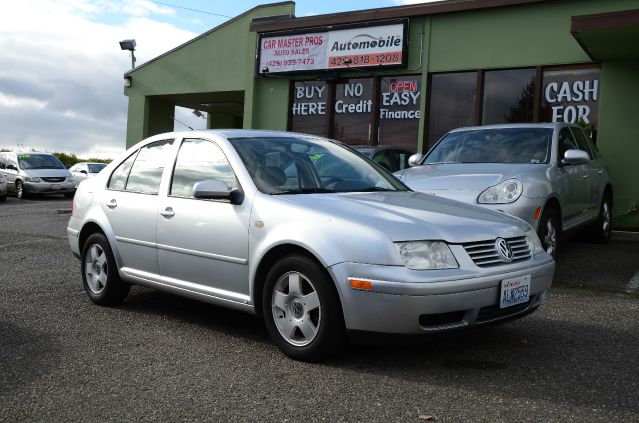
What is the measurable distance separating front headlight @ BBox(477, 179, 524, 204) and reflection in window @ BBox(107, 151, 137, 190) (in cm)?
341

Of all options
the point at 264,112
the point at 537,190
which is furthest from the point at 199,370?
the point at 264,112

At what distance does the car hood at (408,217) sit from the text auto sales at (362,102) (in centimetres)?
1039

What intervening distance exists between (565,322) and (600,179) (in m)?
4.71

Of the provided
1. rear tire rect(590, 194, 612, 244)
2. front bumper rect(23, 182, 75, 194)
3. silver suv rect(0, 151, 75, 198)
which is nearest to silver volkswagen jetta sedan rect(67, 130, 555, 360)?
rear tire rect(590, 194, 612, 244)

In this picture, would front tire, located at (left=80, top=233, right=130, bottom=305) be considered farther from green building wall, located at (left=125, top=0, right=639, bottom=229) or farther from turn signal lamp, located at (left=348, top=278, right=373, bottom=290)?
green building wall, located at (left=125, top=0, right=639, bottom=229)

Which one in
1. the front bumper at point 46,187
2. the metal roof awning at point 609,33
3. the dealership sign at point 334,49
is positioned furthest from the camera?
the front bumper at point 46,187

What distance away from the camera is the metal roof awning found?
965 centimetres

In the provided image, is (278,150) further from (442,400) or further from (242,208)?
(442,400)

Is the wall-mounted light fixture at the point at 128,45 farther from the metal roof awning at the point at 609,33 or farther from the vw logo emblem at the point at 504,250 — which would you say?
the vw logo emblem at the point at 504,250

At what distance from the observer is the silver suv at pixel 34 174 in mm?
22781

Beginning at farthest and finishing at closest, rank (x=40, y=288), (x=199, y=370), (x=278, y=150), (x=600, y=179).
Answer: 1. (x=600, y=179)
2. (x=40, y=288)
3. (x=278, y=150)
4. (x=199, y=370)

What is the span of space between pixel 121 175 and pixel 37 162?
19.7 meters

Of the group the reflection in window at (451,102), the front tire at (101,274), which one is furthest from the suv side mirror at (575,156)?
the reflection in window at (451,102)

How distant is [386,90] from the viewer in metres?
15.3
